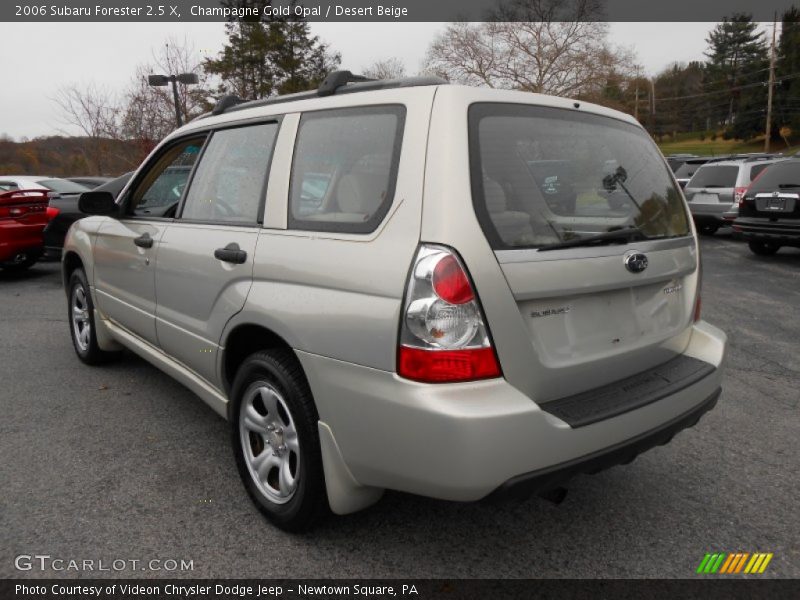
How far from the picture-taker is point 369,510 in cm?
272

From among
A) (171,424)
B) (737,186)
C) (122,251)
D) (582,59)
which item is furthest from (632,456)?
(582,59)

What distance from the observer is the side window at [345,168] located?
7.23 ft

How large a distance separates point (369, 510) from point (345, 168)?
1470 mm

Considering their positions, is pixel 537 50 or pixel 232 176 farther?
pixel 537 50

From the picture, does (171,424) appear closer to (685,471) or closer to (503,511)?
(503,511)

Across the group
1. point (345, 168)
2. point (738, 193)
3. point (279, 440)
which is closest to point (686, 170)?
point (738, 193)

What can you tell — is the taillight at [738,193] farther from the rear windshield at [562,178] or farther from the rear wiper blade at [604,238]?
the rear wiper blade at [604,238]

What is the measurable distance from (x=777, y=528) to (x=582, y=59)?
43.5 meters

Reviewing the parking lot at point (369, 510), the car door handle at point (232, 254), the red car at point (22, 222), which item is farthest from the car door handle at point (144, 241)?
the red car at point (22, 222)

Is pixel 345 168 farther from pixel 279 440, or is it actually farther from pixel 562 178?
pixel 279 440

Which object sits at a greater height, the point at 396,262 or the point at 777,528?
the point at 396,262

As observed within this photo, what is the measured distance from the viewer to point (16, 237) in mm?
9070

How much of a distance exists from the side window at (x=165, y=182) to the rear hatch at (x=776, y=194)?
9.08m

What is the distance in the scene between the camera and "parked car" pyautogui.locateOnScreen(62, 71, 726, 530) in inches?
77.1
